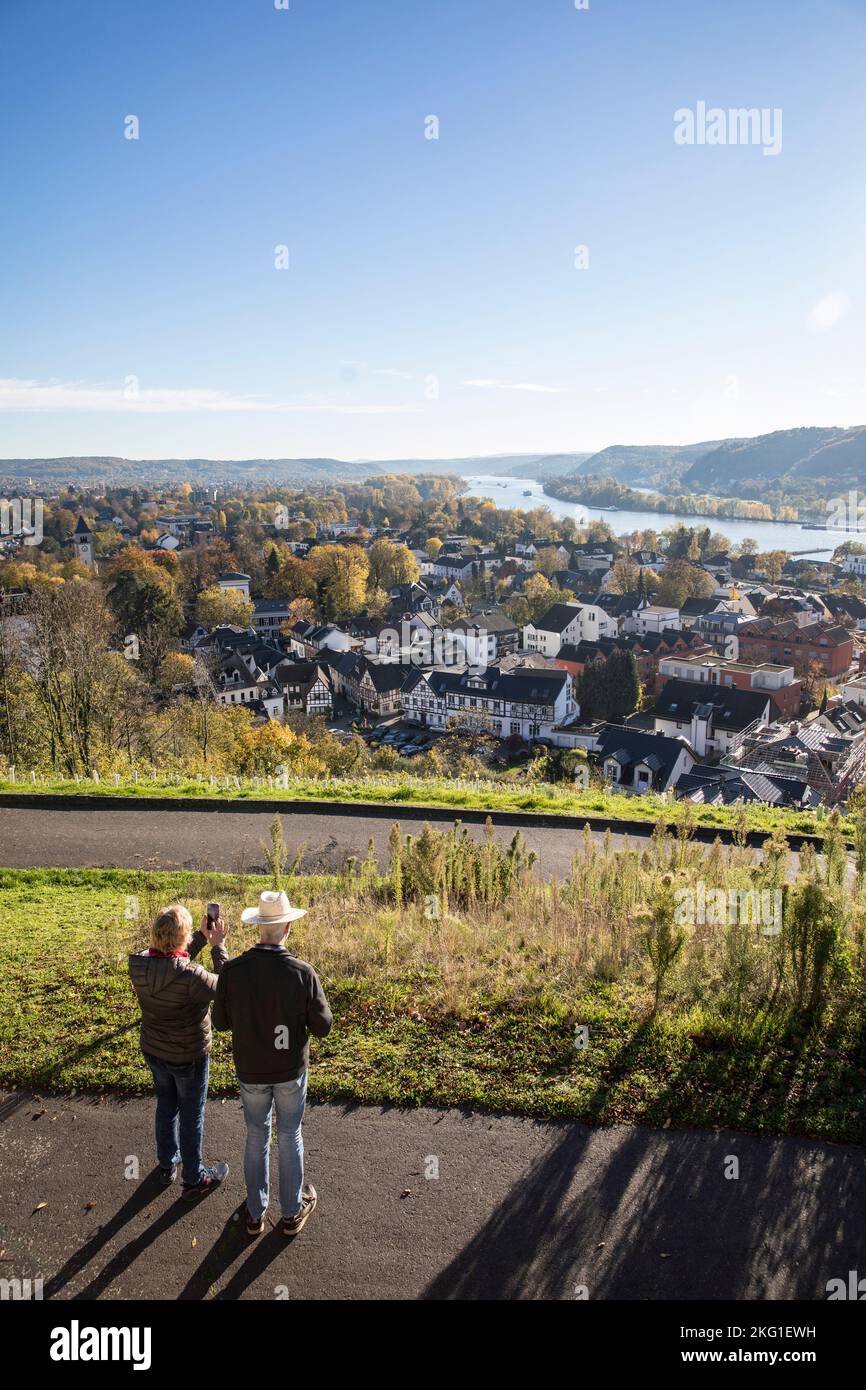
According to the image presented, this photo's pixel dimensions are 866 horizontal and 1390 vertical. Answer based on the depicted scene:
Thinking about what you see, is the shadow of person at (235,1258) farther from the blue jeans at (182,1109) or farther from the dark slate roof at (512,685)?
the dark slate roof at (512,685)

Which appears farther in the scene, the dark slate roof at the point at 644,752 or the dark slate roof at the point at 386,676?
the dark slate roof at the point at 386,676

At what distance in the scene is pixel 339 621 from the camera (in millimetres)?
81688

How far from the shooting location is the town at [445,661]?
83.5 ft

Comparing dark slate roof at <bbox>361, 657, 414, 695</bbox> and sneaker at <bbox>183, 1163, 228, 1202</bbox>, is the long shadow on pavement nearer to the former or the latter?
sneaker at <bbox>183, 1163, 228, 1202</bbox>

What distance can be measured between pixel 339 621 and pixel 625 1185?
78.5 m

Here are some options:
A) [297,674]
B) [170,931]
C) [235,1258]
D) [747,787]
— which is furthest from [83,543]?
[235,1258]

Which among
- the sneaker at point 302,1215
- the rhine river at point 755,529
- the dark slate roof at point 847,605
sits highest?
the rhine river at point 755,529

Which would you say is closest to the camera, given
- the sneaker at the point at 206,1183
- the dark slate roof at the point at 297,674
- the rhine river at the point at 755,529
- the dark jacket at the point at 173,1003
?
the dark jacket at the point at 173,1003

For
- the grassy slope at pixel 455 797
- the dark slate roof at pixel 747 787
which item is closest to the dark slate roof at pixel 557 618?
the dark slate roof at pixel 747 787

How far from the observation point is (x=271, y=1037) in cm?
388

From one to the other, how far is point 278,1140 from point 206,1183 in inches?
24.2

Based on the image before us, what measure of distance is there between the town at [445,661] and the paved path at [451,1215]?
13708 millimetres

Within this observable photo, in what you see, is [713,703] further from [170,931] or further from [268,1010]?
[268,1010]
